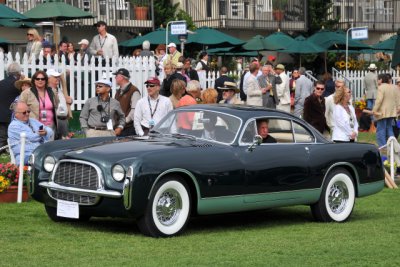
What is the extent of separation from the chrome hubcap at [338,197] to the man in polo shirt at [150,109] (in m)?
3.57

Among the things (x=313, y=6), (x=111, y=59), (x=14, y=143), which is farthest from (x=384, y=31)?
(x=14, y=143)

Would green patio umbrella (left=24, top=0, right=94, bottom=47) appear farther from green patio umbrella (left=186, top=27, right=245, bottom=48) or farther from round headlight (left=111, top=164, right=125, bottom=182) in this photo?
round headlight (left=111, top=164, right=125, bottom=182)

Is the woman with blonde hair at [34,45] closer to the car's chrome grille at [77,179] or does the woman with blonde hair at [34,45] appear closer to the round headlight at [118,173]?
the car's chrome grille at [77,179]

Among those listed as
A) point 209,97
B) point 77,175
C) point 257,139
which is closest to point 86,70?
point 209,97

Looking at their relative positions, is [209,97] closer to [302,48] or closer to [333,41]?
[302,48]

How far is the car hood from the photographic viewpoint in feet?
40.7

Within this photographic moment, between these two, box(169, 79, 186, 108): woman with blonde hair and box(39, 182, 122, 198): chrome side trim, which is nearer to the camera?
box(39, 182, 122, 198): chrome side trim

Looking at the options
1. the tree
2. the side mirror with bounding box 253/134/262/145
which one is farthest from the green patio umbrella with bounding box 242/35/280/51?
the side mirror with bounding box 253/134/262/145

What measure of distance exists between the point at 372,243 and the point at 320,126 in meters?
7.79

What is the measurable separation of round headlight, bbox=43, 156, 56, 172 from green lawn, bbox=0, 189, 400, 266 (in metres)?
0.67

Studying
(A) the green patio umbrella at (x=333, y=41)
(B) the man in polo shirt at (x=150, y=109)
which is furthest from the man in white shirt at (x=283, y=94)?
(A) the green patio umbrella at (x=333, y=41)

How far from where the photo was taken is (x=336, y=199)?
14500 millimetres

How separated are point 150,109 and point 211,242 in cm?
521

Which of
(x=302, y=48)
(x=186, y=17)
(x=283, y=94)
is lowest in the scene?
(x=283, y=94)
